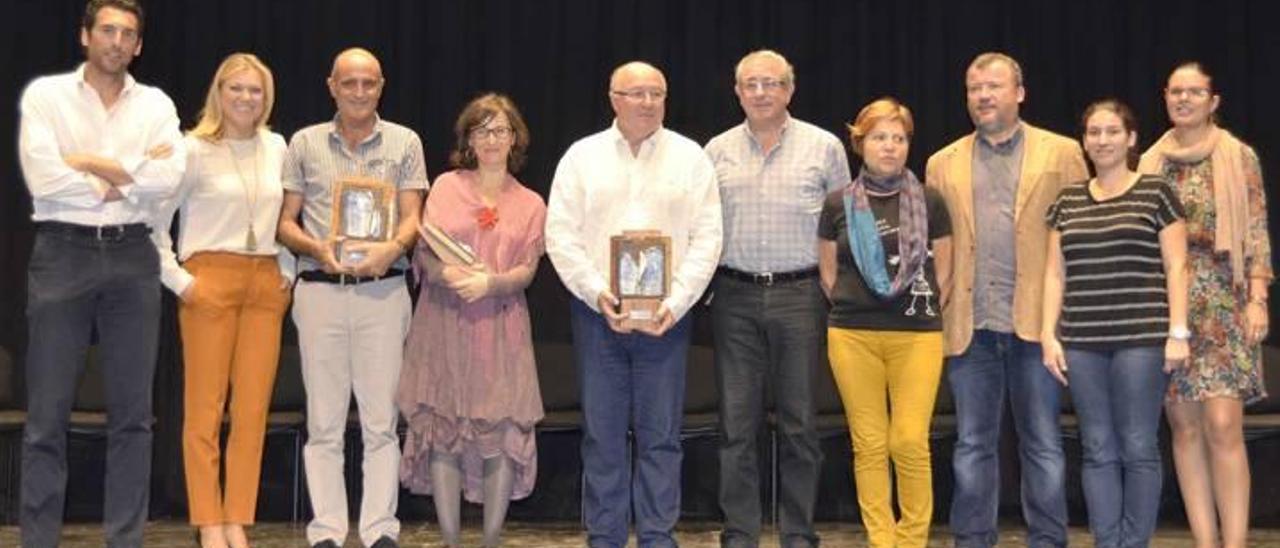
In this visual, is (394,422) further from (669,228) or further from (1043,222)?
(1043,222)

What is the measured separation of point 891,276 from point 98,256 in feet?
8.17

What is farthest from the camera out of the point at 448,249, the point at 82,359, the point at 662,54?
A: the point at 662,54

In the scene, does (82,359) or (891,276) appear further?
(891,276)

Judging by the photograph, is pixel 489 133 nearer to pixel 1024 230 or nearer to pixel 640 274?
pixel 640 274

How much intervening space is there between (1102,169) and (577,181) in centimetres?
172

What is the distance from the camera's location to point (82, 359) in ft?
17.1

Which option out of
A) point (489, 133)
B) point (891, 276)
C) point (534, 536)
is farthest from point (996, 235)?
point (534, 536)

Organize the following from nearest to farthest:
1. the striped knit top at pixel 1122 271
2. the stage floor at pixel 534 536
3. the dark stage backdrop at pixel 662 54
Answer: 1. the striped knit top at pixel 1122 271
2. the stage floor at pixel 534 536
3. the dark stage backdrop at pixel 662 54

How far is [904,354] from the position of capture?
542 centimetres

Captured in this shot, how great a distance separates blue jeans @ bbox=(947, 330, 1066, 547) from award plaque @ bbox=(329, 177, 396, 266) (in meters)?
1.97

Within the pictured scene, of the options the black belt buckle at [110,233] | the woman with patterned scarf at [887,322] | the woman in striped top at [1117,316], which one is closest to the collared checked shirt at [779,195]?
the woman with patterned scarf at [887,322]

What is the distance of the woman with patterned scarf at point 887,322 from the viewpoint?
17.7ft

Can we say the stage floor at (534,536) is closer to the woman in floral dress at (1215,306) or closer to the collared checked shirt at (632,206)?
the woman in floral dress at (1215,306)

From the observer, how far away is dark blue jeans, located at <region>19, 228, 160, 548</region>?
5062 millimetres
